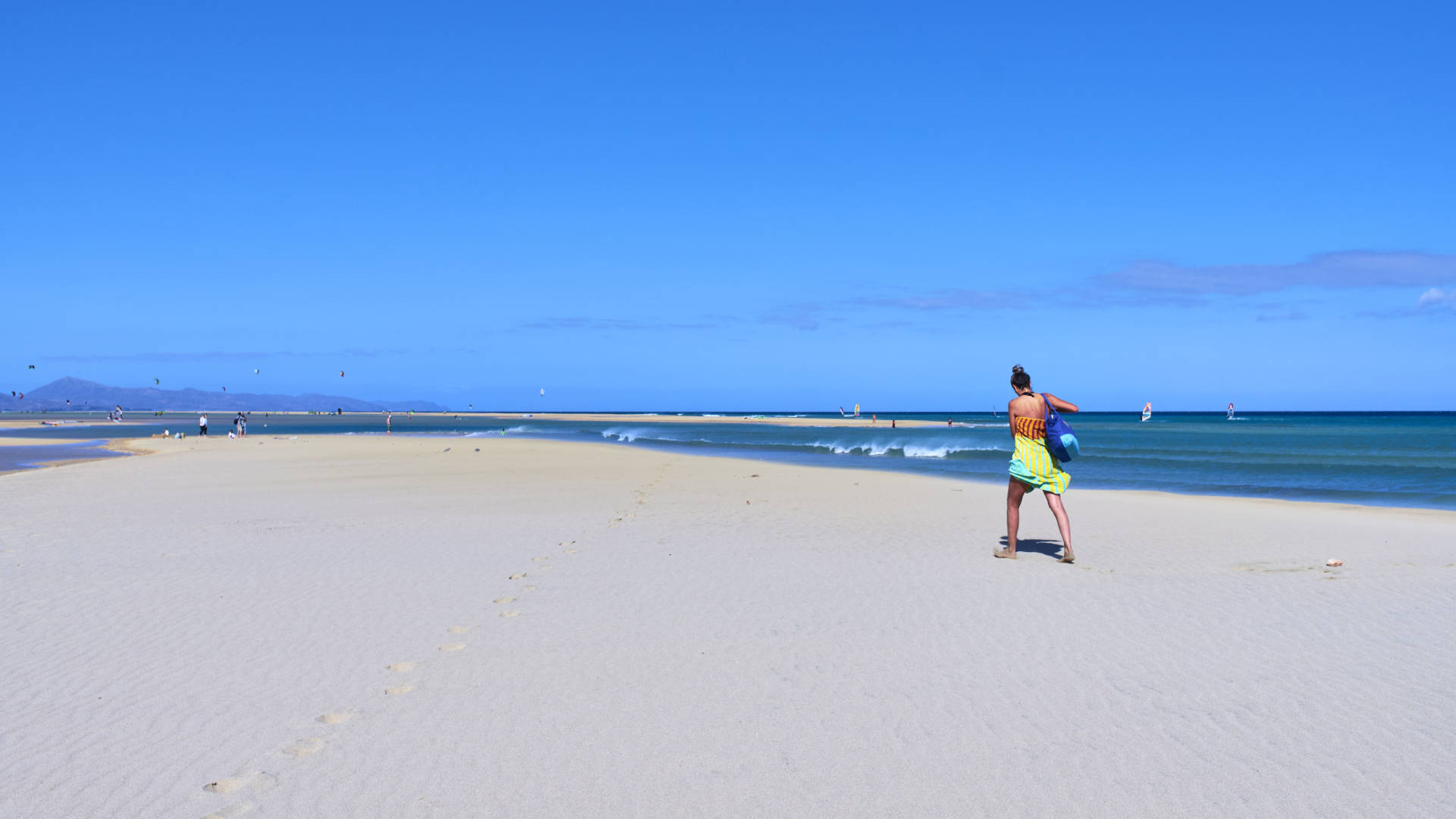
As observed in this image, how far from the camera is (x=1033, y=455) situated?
31.1ft

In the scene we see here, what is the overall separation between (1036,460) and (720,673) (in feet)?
17.6

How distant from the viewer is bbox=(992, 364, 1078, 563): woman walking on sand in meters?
9.38

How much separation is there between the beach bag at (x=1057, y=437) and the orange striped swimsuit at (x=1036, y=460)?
6 centimetres

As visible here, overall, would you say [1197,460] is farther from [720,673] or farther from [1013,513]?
[720,673]

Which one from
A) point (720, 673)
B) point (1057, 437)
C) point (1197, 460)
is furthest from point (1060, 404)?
point (1197, 460)

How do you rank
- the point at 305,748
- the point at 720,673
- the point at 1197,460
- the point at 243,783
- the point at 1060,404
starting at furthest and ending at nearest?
the point at 1197,460 < the point at 1060,404 < the point at 720,673 < the point at 305,748 < the point at 243,783

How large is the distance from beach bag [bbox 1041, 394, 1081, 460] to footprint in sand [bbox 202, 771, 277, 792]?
25.4ft

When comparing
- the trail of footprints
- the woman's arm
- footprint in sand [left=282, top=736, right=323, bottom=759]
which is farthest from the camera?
the woman's arm

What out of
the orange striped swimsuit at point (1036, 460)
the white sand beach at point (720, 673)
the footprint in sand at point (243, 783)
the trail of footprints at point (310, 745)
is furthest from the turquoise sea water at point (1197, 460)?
the footprint in sand at point (243, 783)

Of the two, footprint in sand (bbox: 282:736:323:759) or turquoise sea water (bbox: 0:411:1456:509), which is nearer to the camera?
footprint in sand (bbox: 282:736:323:759)

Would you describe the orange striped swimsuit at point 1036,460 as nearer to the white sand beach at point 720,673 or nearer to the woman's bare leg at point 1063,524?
the woman's bare leg at point 1063,524

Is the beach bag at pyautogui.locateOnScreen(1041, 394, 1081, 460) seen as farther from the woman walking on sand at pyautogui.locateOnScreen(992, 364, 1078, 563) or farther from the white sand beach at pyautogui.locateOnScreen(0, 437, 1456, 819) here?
the white sand beach at pyautogui.locateOnScreen(0, 437, 1456, 819)

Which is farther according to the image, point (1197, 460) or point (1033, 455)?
point (1197, 460)

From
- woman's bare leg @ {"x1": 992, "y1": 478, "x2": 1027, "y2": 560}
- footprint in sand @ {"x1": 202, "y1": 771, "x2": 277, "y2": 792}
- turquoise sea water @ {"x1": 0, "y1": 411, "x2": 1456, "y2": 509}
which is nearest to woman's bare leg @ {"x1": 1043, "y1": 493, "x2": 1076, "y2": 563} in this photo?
woman's bare leg @ {"x1": 992, "y1": 478, "x2": 1027, "y2": 560}
